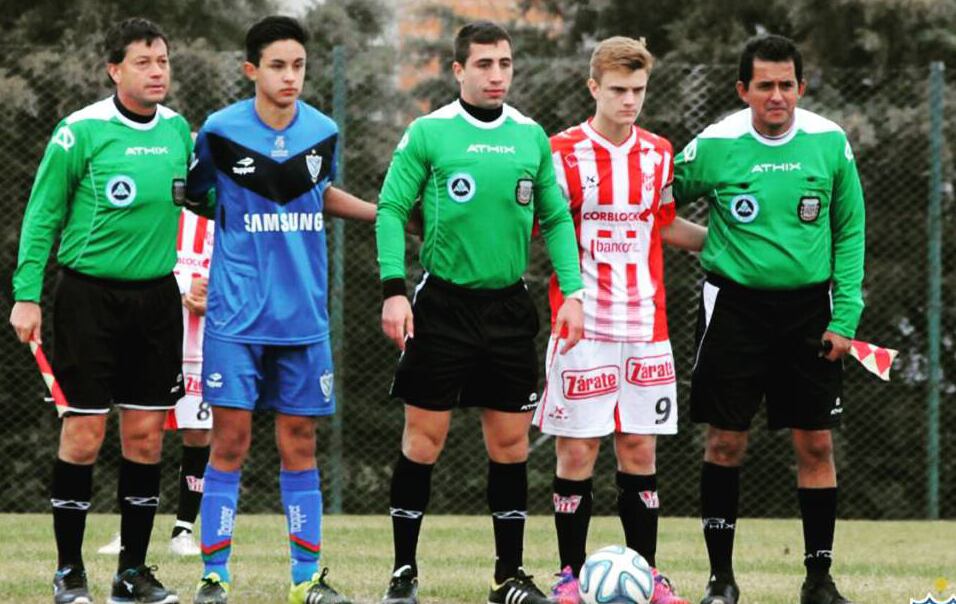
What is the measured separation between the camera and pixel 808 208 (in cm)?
655

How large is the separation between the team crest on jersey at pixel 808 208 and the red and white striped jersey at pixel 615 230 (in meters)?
0.52

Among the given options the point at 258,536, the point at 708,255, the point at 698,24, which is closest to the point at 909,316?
the point at 698,24

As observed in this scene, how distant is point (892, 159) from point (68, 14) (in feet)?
20.8

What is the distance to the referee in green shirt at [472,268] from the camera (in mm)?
6289

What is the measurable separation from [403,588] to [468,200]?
1.32 m

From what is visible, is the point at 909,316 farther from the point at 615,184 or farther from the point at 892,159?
the point at 615,184

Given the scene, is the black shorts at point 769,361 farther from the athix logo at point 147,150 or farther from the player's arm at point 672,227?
the athix logo at point 147,150

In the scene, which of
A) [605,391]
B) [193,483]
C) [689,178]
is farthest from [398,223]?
[193,483]

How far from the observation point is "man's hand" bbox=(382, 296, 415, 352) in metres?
6.09

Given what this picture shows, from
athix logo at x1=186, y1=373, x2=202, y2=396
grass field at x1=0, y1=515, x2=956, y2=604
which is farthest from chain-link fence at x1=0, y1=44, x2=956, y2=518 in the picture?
athix logo at x1=186, y1=373, x2=202, y2=396

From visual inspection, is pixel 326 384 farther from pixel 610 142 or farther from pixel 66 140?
pixel 610 142

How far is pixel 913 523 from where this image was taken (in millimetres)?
11625

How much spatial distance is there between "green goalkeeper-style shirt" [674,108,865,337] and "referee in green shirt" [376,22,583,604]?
0.60m

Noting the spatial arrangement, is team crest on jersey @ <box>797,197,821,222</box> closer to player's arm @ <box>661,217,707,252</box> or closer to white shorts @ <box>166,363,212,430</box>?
player's arm @ <box>661,217,707,252</box>
